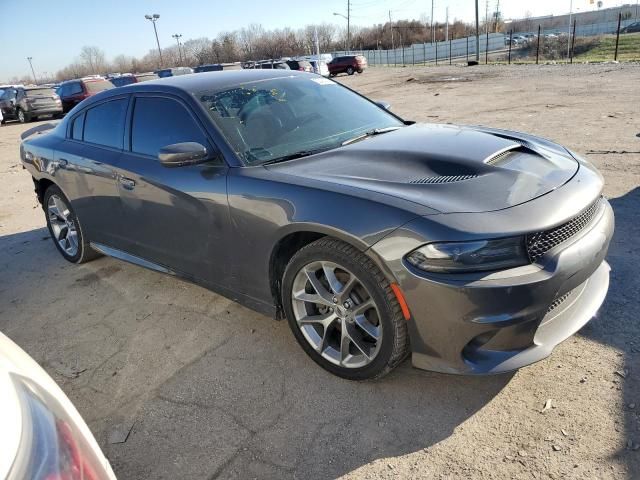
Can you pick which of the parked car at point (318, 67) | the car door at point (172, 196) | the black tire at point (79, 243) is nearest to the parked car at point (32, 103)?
the parked car at point (318, 67)

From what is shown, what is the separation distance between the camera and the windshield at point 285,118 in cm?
322

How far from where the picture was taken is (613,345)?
285 centimetres

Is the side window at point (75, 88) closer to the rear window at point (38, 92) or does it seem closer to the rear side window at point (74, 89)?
the rear side window at point (74, 89)

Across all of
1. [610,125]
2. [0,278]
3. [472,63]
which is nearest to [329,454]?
[0,278]

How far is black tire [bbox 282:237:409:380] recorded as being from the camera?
2.46 meters

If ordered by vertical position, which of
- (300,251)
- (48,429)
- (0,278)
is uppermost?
(48,429)

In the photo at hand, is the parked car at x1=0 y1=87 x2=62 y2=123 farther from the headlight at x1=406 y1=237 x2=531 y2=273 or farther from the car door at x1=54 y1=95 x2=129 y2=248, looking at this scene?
the headlight at x1=406 y1=237 x2=531 y2=273

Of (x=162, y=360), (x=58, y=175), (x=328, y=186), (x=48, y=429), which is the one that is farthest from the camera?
(x=58, y=175)

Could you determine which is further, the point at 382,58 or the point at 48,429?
the point at 382,58

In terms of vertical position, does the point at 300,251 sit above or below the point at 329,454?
above

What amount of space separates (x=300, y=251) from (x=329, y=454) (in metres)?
1.04

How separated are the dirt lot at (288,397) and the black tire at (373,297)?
0.15m

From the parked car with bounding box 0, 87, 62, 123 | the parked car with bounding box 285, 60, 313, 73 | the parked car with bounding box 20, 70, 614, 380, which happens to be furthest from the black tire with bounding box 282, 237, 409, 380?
the parked car with bounding box 285, 60, 313, 73

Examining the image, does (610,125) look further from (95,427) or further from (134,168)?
(95,427)
